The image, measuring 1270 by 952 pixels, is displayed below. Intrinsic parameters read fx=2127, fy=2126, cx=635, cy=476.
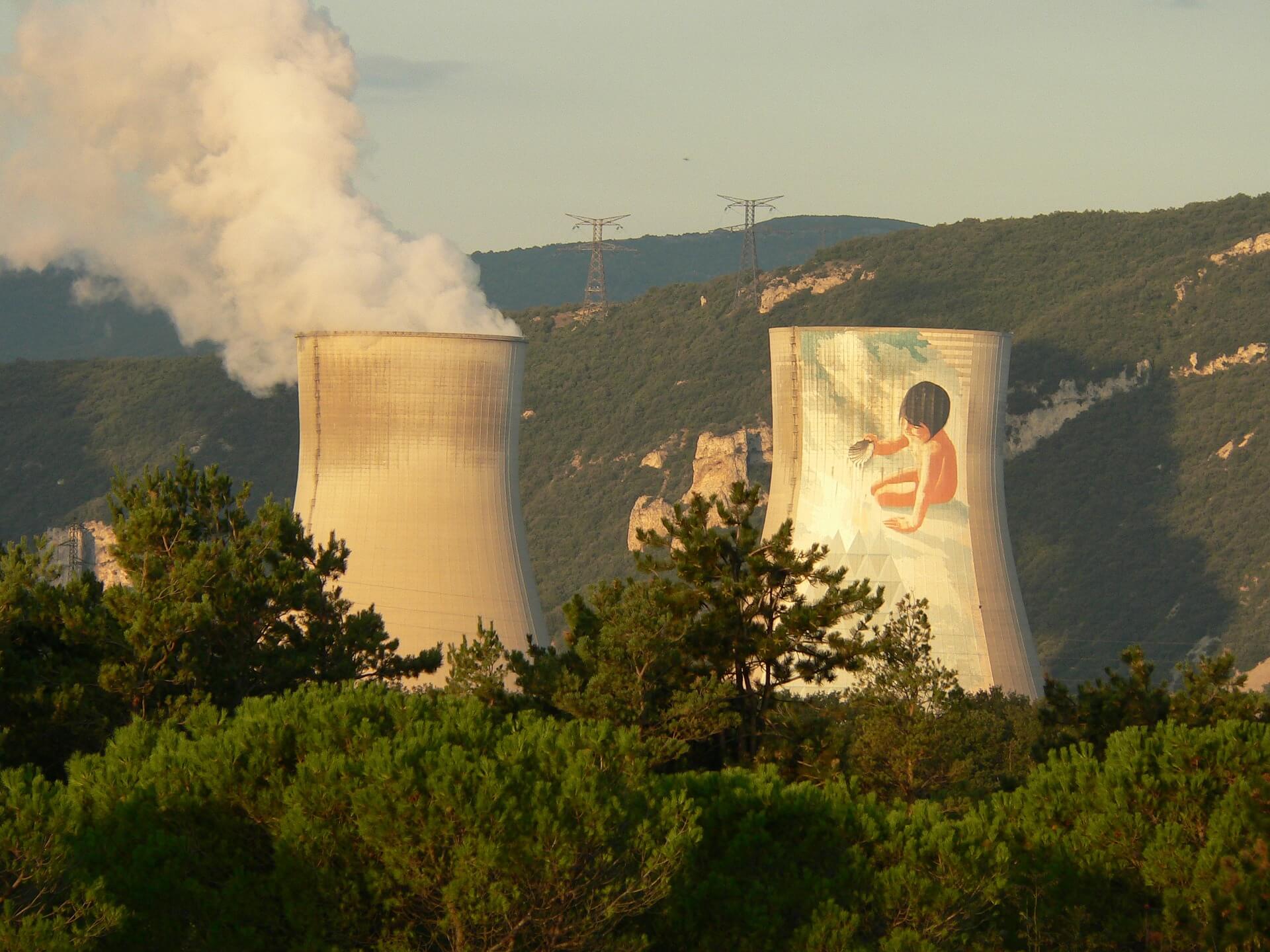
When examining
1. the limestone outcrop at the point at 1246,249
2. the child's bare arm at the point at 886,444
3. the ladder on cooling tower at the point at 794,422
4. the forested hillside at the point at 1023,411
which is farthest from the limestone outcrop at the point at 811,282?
the child's bare arm at the point at 886,444

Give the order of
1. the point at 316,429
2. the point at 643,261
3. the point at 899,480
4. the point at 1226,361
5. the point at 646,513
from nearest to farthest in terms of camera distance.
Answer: the point at 316,429, the point at 899,480, the point at 1226,361, the point at 646,513, the point at 643,261

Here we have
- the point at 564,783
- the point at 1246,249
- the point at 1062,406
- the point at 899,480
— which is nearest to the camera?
the point at 564,783

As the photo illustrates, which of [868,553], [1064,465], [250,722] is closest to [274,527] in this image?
[250,722]

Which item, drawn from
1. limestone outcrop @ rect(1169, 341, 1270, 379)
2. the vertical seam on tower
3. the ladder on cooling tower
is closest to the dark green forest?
the vertical seam on tower

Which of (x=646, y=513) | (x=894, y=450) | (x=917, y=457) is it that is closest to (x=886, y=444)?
(x=894, y=450)

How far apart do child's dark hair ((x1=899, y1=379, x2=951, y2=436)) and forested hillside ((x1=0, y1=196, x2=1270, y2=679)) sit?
20.9 metres

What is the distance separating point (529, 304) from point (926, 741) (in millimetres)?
112857

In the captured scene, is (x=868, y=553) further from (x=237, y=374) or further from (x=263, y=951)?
(x=263, y=951)

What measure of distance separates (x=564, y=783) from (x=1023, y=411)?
164 feet

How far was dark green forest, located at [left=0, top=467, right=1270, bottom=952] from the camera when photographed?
1011cm

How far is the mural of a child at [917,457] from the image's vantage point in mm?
27594

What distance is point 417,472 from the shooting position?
2172cm

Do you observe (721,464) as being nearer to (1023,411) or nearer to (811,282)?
(1023,411)

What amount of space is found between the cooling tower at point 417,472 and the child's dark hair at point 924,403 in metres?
7.30
